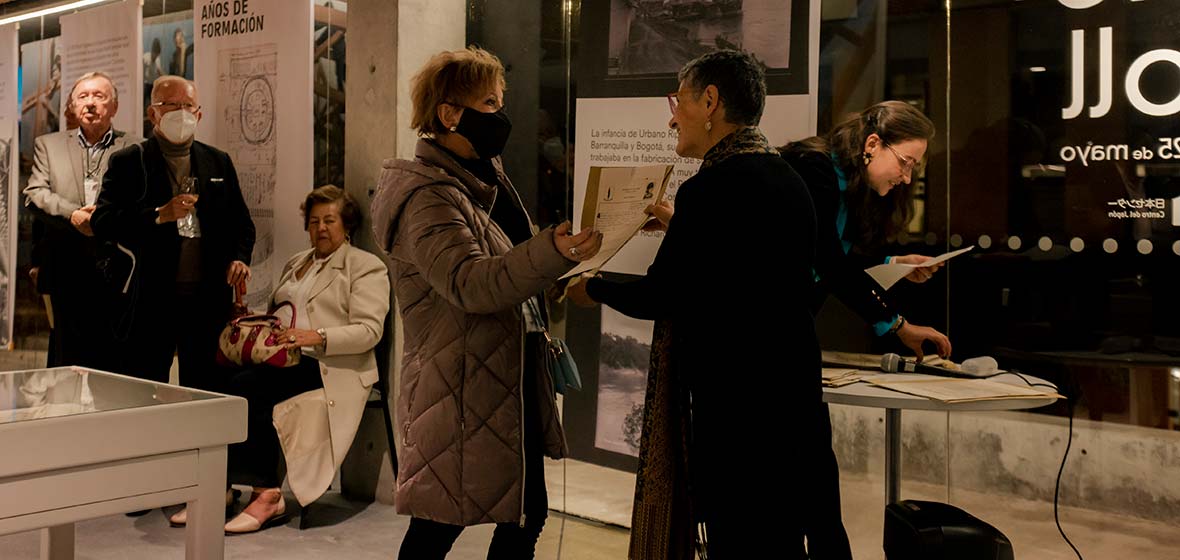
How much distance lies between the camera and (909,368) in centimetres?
329

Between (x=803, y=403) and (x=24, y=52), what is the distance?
21.8ft

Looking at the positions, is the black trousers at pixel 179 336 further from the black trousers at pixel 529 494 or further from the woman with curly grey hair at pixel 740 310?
the woman with curly grey hair at pixel 740 310

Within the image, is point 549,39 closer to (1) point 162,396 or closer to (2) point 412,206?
(2) point 412,206

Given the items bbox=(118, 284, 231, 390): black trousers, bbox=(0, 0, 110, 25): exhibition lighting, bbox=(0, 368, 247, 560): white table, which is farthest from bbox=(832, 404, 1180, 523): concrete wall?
bbox=(0, 0, 110, 25): exhibition lighting

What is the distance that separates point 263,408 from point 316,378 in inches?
9.5

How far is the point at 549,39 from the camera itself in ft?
15.4

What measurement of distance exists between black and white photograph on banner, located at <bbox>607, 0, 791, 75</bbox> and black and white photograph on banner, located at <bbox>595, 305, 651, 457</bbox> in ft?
3.31

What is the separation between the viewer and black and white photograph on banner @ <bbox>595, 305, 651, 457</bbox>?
4430 millimetres

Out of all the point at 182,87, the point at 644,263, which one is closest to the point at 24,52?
the point at 182,87

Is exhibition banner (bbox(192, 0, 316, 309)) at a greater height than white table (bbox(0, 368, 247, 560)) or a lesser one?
greater

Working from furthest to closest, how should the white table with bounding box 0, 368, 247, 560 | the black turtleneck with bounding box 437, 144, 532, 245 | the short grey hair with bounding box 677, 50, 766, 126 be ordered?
the black turtleneck with bounding box 437, 144, 532, 245 < the short grey hair with bounding box 677, 50, 766, 126 < the white table with bounding box 0, 368, 247, 560

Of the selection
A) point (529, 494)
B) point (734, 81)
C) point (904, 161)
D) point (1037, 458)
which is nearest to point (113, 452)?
point (529, 494)

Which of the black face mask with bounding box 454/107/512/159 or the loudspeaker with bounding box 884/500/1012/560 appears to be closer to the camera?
the black face mask with bounding box 454/107/512/159

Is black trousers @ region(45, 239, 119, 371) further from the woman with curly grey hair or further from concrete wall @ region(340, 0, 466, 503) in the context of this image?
the woman with curly grey hair
